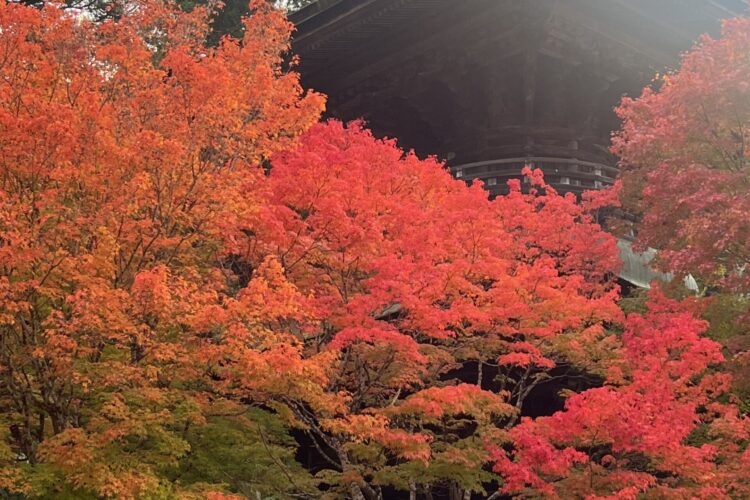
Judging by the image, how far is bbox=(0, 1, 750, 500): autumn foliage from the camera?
9.72 m

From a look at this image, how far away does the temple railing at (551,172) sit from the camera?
22.9 m

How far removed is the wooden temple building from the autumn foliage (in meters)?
9.34

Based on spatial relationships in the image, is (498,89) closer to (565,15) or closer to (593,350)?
(565,15)

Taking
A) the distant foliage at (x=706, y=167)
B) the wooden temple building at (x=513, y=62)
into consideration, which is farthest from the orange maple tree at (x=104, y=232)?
the wooden temple building at (x=513, y=62)

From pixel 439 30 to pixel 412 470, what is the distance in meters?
15.1

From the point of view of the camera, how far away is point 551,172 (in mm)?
22844

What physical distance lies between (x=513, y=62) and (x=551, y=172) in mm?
3428

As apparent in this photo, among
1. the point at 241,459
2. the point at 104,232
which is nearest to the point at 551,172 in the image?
the point at 241,459

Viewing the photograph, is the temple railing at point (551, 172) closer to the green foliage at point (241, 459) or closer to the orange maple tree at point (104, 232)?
the orange maple tree at point (104, 232)

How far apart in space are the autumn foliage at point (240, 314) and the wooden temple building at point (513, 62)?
9.34 meters

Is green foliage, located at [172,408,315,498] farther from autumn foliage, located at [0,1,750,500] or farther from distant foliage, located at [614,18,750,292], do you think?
distant foliage, located at [614,18,750,292]

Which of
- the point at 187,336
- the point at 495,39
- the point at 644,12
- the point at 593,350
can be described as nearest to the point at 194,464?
the point at 187,336

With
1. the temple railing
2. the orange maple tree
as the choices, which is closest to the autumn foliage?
the orange maple tree

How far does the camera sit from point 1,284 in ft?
29.9
